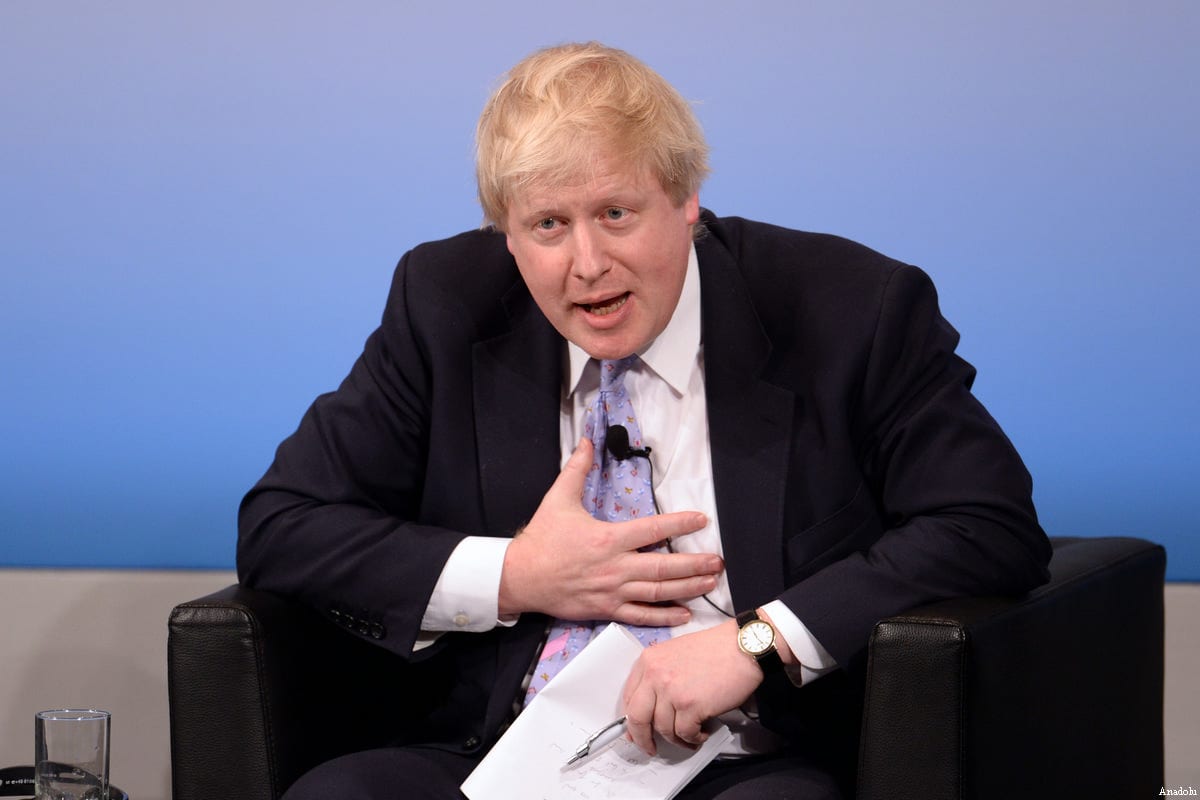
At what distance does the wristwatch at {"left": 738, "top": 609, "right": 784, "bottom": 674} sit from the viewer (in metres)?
1.81

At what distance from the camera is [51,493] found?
9.76 feet

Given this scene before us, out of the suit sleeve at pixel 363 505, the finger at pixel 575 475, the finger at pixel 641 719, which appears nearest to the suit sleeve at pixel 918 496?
the finger at pixel 641 719

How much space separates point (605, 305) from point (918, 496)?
490mm

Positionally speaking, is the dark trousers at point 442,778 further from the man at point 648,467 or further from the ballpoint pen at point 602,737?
the ballpoint pen at point 602,737

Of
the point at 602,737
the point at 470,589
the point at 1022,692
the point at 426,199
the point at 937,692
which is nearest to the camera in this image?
the point at 937,692

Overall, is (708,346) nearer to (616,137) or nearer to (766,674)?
(616,137)

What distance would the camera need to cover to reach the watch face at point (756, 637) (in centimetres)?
181

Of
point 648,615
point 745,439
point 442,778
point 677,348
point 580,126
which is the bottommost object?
point 442,778

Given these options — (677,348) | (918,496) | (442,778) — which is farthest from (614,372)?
(442,778)

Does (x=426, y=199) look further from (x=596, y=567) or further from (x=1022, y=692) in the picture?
(x=1022, y=692)

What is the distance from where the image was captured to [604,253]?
1920 mm

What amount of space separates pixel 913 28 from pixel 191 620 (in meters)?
1.75

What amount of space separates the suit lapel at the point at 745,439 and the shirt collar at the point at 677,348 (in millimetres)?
23

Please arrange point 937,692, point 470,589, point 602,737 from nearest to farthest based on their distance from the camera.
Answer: point 937,692 → point 602,737 → point 470,589
